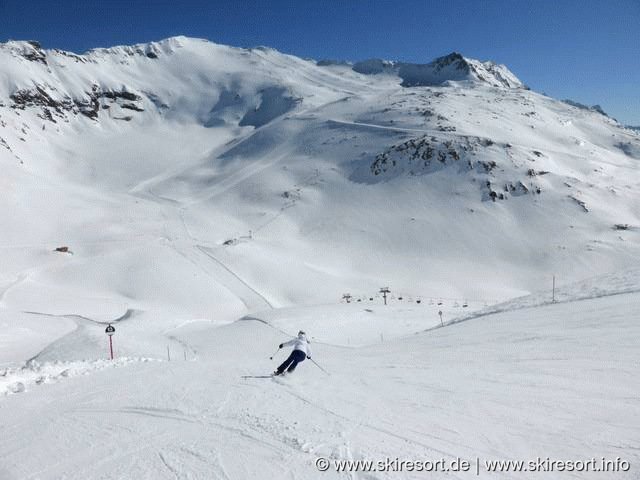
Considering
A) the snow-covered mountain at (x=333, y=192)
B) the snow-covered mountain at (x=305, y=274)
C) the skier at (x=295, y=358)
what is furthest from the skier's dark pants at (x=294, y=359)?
the snow-covered mountain at (x=333, y=192)

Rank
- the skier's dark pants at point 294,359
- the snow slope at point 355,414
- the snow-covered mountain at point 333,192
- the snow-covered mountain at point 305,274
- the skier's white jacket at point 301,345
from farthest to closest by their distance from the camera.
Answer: the snow-covered mountain at point 333,192
the skier's white jacket at point 301,345
the skier's dark pants at point 294,359
the snow-covered mountain at point 305,274
the snow slope at point 355,414

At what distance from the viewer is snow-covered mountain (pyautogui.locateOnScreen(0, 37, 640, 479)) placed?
7.36 m

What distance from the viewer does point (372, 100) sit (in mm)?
134625

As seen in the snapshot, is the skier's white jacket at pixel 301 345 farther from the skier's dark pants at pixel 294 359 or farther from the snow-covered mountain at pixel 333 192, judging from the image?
the snow-covered mountain at pixel 333 192

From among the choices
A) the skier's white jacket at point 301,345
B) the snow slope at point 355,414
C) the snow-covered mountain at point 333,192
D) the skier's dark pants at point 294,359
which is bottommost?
the snow slope at point 355,414

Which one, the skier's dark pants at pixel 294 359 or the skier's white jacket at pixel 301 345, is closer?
the skier's dark pants at pixel 294 359

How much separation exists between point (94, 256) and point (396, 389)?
54230mm

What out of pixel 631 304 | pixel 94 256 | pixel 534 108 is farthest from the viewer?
pixel 534 108

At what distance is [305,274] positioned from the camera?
5659 centimetres

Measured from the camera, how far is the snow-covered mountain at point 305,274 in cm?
736

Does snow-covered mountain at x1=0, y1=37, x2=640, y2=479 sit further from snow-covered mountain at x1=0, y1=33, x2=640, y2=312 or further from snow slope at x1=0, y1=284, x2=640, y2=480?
snow-covered mountain at x1=0, y1=33, x2=640, y2=312

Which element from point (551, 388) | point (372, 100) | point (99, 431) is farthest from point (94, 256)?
point (372, 100)

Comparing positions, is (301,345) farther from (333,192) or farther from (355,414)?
(333,192)

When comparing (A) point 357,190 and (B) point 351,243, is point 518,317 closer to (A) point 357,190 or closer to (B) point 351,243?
(B) point 351,243
